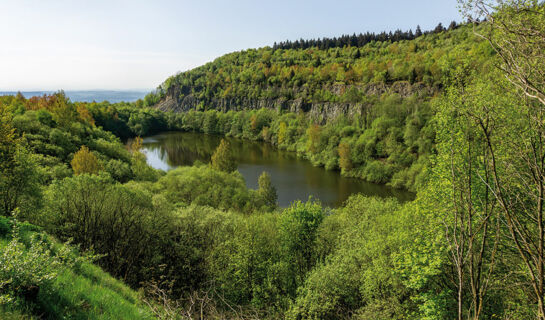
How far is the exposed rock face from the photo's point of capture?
74.5 metres

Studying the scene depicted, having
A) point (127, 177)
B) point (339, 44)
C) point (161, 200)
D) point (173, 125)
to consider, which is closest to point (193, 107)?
point (173, 125)

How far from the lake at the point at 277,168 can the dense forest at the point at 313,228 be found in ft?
20.0

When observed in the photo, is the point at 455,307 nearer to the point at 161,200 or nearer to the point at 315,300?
the point at 315,300

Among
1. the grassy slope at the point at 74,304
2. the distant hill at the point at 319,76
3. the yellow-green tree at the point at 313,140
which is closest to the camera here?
the grassy slope at the point at 74,304

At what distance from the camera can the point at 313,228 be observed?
1695cm

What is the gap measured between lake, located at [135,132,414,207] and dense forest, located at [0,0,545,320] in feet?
20.0

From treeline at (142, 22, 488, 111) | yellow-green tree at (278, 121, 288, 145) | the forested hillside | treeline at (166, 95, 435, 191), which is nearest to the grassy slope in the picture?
the forested hillside

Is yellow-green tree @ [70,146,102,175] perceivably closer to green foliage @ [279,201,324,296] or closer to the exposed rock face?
green foliage @ [279,201,324,296]

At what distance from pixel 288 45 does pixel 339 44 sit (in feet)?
126

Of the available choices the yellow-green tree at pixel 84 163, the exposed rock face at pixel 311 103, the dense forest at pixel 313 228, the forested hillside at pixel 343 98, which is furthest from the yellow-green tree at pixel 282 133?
the yellow-green tree at pixel 84 163

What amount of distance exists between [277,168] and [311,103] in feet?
146

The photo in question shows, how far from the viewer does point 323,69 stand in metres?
109

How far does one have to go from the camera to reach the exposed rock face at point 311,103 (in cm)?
7450

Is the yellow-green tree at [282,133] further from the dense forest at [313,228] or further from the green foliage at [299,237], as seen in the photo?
the green foliage at [299,237]
